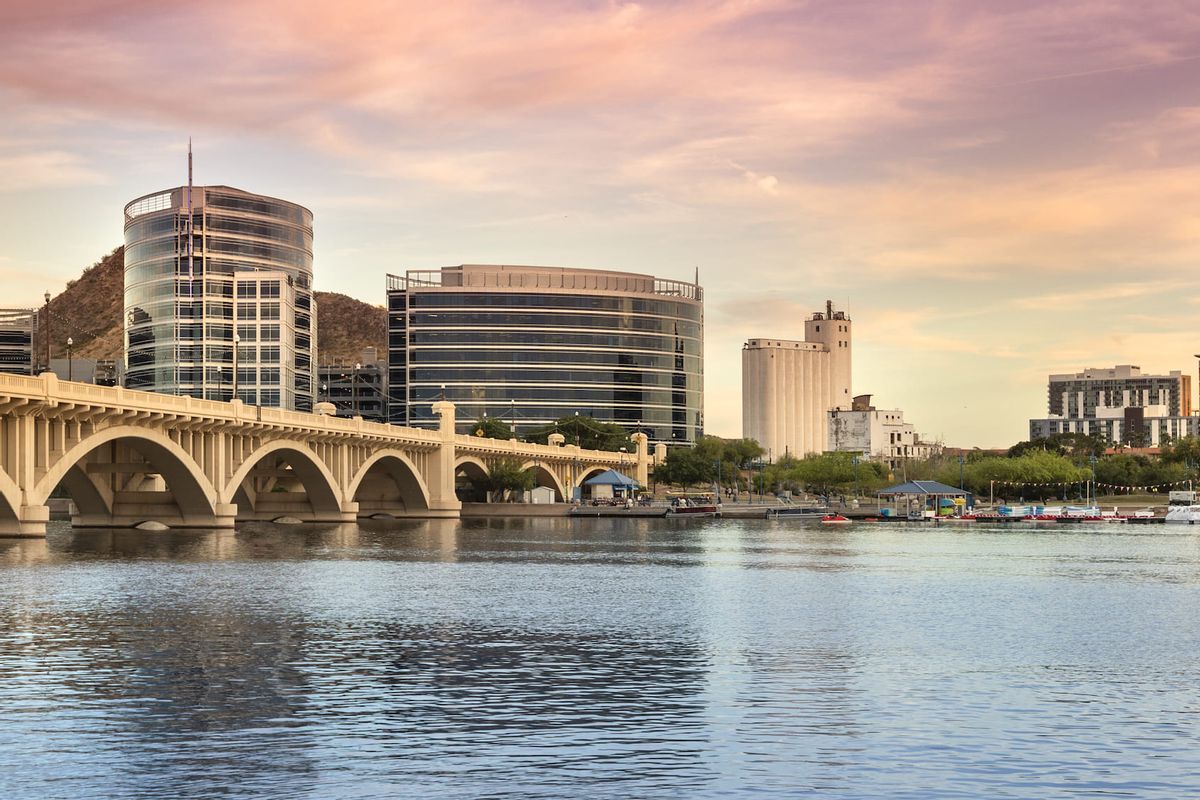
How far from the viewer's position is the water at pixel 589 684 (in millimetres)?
24844

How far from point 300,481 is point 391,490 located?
28.6 m

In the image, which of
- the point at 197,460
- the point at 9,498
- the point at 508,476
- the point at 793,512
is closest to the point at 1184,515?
the point at 793,512

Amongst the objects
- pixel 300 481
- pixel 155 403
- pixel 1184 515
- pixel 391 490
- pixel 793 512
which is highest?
pixel 155 403

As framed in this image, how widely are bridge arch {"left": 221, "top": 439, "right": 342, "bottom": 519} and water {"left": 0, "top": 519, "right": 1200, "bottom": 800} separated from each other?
3840 centimetres

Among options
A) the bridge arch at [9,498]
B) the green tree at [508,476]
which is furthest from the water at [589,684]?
the green tree at [508,476]

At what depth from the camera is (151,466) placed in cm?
10681

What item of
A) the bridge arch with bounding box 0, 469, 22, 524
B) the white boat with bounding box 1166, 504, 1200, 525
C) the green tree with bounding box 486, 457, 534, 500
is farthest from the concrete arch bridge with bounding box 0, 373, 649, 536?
the white boat with bounding box 1166, 504, 1200, 525

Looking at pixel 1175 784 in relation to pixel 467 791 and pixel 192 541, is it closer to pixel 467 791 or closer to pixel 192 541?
pixel 467 791

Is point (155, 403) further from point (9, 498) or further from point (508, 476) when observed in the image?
point (508, 476)

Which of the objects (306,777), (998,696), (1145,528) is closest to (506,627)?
(998,696)

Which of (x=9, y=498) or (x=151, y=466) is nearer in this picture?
(x=9, y=498)

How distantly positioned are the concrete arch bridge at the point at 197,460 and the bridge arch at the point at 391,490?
0.16 metres

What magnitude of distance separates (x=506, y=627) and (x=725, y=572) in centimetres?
3079

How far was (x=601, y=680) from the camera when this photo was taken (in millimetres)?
35375
